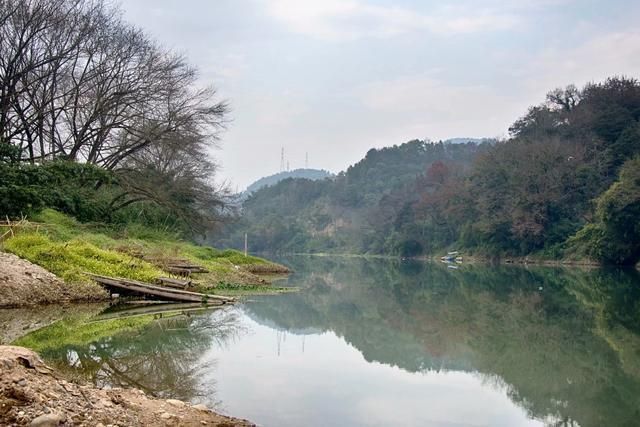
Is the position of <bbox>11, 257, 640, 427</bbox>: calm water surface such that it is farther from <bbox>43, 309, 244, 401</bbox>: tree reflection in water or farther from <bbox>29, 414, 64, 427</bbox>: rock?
<bbox>29, 414, 64, 427</bbox>: rock

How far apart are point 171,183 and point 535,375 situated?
24433mm

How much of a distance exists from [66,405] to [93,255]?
1236 centimetres

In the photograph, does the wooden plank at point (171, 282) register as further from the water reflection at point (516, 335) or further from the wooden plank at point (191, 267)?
the wooden plank at point (191, 267)

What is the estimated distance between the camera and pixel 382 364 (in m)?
9.62

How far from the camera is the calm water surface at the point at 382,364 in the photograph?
22.8ft

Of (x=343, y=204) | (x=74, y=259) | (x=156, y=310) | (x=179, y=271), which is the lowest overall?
(x=156, y=310)

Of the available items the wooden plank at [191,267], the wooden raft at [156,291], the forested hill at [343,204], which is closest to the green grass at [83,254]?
the wooden plank at [191,267]

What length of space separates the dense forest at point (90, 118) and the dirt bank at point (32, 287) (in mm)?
5924

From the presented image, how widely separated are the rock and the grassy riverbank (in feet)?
36.1

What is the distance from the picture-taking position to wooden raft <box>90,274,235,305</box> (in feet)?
50.5

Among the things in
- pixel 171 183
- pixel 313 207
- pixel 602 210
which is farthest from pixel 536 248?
pixel 313 207

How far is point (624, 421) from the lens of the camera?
6.61 m

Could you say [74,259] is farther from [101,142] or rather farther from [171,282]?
[101,142]

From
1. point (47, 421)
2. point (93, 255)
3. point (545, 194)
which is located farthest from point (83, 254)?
point (545, 194)
